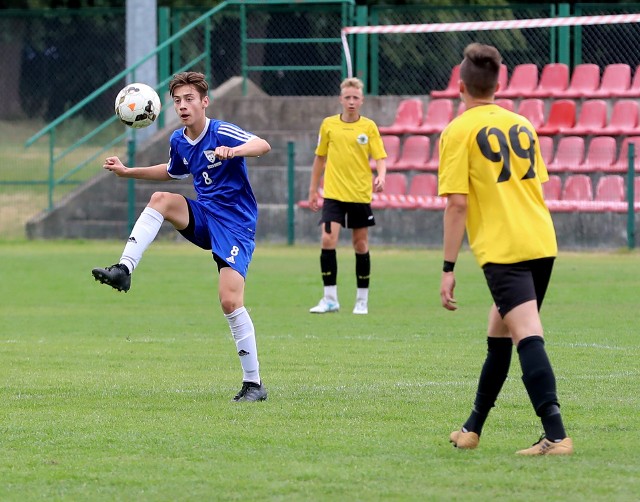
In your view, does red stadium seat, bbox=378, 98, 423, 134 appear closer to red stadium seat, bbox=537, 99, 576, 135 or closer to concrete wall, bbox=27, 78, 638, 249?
concrete wall, bbox=27, 78, 638, 249

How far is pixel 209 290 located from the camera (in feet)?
51.8

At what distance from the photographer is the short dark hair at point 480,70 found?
578 cm

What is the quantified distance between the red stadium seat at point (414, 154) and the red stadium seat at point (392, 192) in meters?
0.21

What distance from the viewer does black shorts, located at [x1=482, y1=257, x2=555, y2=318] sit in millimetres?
5762

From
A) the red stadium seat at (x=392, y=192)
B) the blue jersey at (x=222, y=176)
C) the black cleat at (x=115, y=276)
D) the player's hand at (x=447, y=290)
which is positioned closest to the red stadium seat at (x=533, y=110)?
the red stadium seat at (x=392, y=192)

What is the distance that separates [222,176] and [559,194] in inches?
577

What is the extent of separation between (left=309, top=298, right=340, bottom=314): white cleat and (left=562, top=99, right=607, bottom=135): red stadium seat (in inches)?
411

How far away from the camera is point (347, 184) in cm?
1373

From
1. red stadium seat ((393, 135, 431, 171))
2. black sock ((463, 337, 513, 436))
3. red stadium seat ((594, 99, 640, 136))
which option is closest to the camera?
black sock ((463, 337, 513, 436))

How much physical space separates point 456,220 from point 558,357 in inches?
163

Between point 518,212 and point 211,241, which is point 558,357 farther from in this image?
point 518,212

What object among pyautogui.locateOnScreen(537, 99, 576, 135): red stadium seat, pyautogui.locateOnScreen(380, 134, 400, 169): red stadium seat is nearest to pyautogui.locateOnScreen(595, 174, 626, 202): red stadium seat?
pyautogui.locateOnScreen(537, 99, 576, 135): red stadium seat

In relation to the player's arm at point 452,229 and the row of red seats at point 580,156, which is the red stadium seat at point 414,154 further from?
the player's arm at point 452,229

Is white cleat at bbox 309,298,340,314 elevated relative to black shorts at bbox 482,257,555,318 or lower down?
lower down
